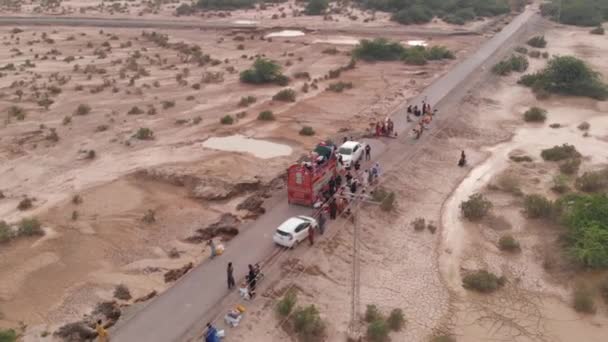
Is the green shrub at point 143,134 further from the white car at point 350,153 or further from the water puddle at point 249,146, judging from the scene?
the white car at point 350,153

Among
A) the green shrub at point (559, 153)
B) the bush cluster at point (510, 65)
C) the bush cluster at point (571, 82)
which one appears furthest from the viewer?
the bush cluster at point (510, 65)

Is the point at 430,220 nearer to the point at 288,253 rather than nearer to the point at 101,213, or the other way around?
the point at 288,253

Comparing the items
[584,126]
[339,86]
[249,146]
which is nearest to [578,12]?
[584,126]

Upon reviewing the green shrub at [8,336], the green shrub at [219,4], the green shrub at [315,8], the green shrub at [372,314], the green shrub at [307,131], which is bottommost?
the green shrub at [372,314]

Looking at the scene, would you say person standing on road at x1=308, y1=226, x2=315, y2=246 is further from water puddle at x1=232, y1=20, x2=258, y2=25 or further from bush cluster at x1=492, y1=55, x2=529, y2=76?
water puddle at x1=232, y1=20, x2=258, y2=25

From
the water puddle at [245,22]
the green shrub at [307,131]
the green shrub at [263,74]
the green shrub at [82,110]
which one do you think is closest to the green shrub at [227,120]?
the green shrub at [307,131]

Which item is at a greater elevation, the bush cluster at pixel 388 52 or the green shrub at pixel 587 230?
the bush cluster at pixel 388 52

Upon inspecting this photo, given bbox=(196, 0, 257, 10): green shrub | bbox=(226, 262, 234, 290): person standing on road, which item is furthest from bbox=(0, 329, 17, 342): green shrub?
bbox=(196, 0, 257, 10): green shrub
